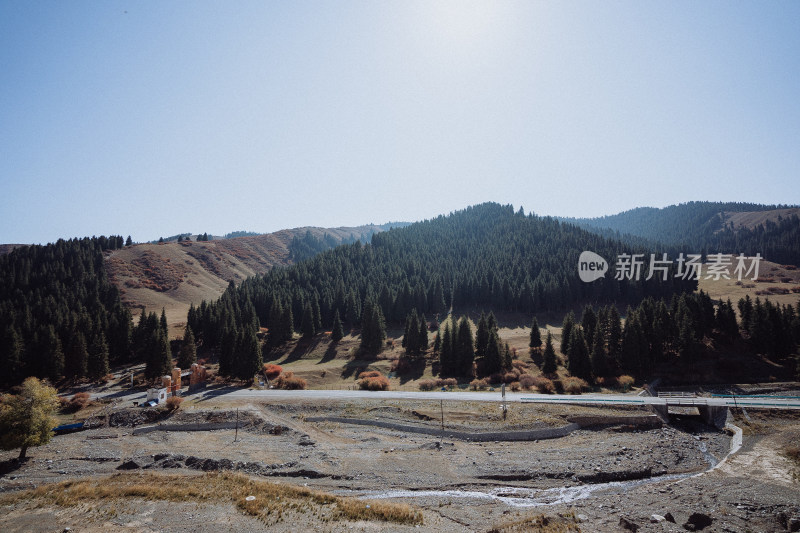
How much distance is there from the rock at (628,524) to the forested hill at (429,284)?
70445mm

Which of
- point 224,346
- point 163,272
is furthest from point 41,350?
point 163,272

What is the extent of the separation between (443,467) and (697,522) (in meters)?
16.8

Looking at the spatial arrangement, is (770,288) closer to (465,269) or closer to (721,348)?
(721,348)

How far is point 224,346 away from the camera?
2606 inches

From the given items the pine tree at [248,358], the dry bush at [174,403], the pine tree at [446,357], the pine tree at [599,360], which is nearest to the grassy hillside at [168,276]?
the pine tree at [248,358]

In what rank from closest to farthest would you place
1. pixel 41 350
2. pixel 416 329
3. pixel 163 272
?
pixel 41 350, pixel 416 329, pixel 163 272

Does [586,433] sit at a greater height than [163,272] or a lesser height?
lesser

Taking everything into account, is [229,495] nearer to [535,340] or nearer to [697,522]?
[697,522]

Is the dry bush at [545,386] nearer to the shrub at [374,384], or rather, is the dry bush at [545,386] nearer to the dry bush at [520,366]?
the dry bush at [520,366]

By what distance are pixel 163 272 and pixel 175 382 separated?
126 metres

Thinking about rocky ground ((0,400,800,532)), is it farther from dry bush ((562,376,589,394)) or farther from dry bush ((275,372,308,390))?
→ dry bush ((275,372,308,390))

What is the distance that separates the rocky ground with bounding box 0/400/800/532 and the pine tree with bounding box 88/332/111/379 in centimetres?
2751

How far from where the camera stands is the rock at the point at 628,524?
21.6m

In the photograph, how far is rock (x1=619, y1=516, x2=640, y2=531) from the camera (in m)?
21.6
